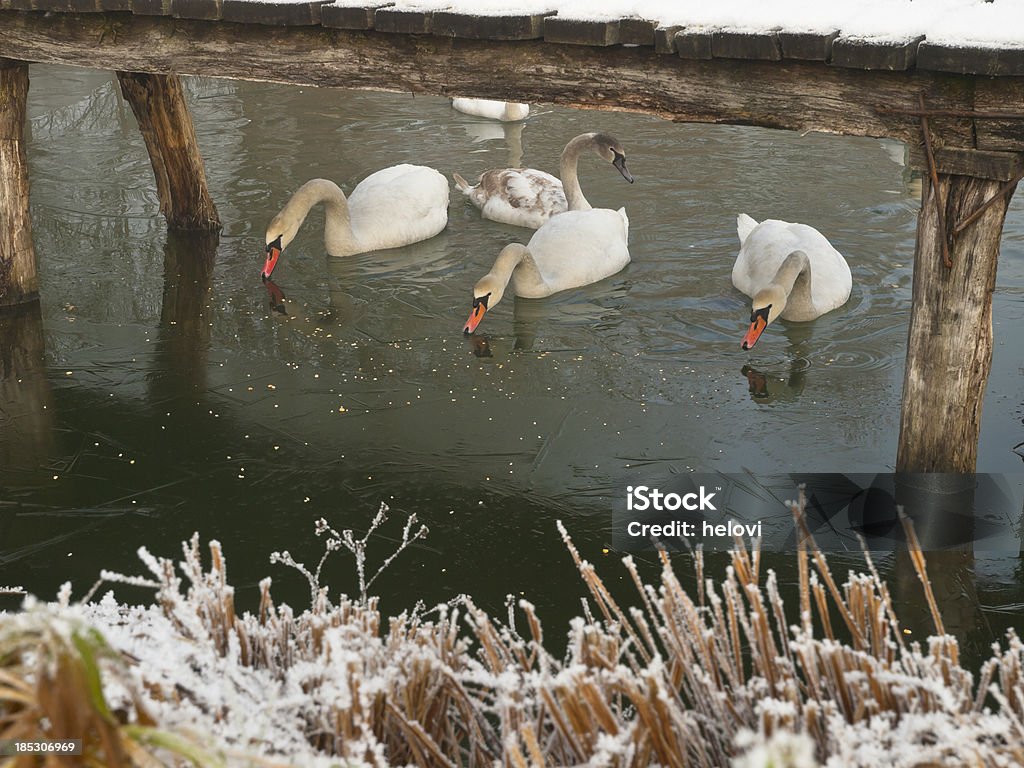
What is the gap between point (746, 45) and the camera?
4629mm

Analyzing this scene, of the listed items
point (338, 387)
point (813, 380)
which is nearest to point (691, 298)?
point (813, 380)

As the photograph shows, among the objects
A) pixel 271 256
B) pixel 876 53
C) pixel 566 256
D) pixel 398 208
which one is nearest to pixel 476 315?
pixel 566 256

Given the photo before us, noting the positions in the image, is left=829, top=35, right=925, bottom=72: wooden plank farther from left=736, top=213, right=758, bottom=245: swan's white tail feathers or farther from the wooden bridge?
left=736, top=213, right=758, bottom=245: swan's white tail feathers

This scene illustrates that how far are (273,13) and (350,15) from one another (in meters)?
0.43

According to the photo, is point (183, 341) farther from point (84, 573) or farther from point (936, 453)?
point (936, 453)

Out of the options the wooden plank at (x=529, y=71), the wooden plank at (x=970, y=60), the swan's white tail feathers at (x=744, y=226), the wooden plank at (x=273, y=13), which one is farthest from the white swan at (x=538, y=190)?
the wooden plank at (x=970, y=60)

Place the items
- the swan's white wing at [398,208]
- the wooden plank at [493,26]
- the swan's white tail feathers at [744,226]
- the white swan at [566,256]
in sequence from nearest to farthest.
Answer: the wooden plank at [493,26] → the white swan at [566,256] → the swan's white tail feathers at [744,226] → the swan's white wing at [398,208]

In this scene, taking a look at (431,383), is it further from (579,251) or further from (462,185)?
(462,185)

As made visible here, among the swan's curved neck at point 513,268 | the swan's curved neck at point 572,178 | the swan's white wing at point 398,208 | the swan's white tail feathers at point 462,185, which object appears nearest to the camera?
the swan's curved neck at point 513,268

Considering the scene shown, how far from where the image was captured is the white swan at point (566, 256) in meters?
7.61

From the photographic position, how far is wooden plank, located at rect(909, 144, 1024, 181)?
14.3 ft

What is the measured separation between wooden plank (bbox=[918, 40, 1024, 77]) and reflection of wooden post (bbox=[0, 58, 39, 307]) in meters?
4.78

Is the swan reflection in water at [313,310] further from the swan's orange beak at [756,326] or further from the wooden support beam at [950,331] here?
the wooden support beam at [950,331]

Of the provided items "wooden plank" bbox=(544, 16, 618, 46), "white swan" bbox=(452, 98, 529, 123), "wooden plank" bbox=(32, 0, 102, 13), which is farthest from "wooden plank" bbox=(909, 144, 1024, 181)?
"white swan" bbox=(452, 98, 529, 123)
